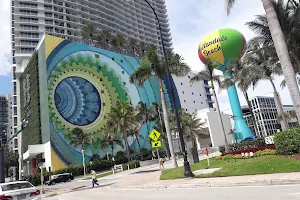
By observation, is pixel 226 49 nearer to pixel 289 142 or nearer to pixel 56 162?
pixel 289 142

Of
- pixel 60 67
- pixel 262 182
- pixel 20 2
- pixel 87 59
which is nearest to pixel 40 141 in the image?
pixel 60 67

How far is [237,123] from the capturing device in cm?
5238

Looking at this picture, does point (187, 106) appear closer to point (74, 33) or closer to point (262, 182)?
point (74, 33)

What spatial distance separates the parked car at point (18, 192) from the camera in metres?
11.0

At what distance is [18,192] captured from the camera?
37.1 feet

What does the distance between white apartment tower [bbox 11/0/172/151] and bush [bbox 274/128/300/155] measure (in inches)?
3266

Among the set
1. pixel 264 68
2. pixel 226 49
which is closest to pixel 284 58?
pixel 264 68

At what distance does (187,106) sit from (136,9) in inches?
2737

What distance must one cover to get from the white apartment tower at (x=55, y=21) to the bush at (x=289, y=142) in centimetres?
8297

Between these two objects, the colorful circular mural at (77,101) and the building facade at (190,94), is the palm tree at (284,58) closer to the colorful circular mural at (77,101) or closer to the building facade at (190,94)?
the colorful circular mural at (77,101)

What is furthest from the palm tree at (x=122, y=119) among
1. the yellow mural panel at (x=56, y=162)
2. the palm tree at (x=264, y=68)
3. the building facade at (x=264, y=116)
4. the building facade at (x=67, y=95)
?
the building facade at (x=264, y=116)

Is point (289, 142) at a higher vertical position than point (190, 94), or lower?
lower

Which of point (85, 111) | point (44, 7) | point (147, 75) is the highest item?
point (44, 7)

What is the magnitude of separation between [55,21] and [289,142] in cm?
10506
